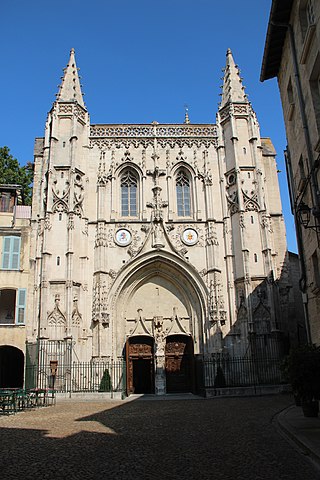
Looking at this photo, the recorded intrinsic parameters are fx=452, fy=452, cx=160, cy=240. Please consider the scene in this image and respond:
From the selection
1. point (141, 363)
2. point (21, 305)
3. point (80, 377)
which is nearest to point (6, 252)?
point (21, 305)

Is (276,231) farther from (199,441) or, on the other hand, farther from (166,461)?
(166,461)

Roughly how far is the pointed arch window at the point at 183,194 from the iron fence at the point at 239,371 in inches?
329

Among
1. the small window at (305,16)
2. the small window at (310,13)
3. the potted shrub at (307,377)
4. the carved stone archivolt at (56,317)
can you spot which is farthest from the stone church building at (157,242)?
the small window at (310,13)

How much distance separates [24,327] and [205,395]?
9.51m

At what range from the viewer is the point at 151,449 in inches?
300

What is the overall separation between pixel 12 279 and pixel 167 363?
9.17 meters

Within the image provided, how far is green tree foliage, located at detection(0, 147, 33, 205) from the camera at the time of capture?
3222cm

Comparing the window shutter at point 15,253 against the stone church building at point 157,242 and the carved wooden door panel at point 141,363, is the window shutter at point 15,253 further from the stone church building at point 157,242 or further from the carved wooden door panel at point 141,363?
the carved wooden door panel at point 141,363

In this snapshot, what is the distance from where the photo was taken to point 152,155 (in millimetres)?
26344

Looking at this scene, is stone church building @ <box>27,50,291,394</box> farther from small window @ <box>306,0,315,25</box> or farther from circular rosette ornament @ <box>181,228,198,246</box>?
small window @ <box>306,0,315,25</box>

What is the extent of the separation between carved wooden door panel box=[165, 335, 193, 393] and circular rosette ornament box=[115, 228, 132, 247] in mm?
5627

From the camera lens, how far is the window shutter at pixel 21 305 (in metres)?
22.6

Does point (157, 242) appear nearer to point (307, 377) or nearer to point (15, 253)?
point (15, 253)

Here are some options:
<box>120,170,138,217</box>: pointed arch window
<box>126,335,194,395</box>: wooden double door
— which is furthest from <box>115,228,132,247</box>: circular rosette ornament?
<box>126,335,194,395</box>: wooden double door
